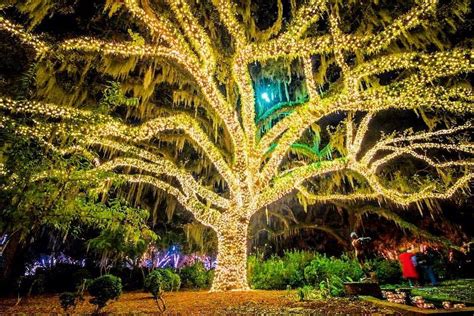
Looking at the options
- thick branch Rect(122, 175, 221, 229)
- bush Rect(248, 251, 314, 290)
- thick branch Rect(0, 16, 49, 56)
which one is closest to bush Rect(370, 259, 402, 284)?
bush Rect(248, 251, 314, 290)

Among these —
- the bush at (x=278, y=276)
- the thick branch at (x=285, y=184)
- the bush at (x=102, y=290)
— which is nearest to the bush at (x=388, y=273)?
the bush at (x=278, y=276)

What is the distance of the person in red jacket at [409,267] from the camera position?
6.85 metres

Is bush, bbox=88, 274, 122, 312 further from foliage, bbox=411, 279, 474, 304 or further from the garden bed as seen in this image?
foliage, bbox=411, 279, 474, 304

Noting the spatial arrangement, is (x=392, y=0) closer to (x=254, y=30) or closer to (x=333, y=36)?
(x=333, y=36)

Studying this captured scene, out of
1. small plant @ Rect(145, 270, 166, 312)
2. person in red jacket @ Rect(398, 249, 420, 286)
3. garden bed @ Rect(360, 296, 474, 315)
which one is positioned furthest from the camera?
person in red jacket @ Rect(398, 249, 420, 286)

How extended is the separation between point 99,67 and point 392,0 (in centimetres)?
675

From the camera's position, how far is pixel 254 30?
7.53m

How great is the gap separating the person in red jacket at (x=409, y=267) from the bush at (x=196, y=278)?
5811mm

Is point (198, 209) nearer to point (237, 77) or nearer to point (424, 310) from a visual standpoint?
point (237, 77)

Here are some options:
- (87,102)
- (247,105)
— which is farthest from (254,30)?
(87,102)

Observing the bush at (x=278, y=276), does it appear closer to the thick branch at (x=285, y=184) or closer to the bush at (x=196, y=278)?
the thick branch at (x=285, y=184)

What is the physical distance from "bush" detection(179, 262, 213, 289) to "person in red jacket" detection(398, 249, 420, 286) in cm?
581

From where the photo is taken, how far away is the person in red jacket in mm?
6851

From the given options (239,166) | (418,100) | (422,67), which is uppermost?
(422,67)
